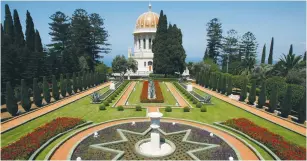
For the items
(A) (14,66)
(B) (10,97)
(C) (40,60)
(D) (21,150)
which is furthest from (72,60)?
(D) (21,150)

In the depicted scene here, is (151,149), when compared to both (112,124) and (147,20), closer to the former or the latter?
(112,124)

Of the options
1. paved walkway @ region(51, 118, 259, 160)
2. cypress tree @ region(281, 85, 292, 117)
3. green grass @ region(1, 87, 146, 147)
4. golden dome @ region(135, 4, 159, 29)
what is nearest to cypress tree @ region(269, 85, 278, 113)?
cypress tree @ region(281, 85, 292, 117)

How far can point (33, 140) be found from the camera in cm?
1366

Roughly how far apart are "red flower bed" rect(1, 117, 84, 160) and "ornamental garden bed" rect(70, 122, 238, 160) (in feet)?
8.01

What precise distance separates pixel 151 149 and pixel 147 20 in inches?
2892

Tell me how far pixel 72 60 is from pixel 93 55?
63.7 feet

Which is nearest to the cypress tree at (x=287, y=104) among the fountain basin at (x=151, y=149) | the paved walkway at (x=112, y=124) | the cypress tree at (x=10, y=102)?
the paved walkway at (x=112, y=124)

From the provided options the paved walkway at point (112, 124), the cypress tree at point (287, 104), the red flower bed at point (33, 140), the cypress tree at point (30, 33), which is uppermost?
the cypress tree at point (30, 33)

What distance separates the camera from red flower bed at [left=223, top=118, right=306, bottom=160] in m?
12.2

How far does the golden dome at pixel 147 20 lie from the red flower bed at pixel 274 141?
6767cm

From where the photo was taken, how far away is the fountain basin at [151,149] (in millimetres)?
12691

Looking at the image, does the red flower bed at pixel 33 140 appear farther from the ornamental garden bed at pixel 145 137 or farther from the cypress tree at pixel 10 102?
the cypress tree at pixel 10 102

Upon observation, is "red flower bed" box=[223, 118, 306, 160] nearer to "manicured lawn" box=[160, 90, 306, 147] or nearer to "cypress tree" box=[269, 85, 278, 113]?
"manicured lawn" box=[160, 90, 306, 147]

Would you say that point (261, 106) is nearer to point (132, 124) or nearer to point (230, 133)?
point (230, 133)
